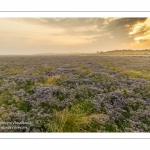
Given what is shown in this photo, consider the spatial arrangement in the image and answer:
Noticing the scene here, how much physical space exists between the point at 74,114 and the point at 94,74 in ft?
8.84

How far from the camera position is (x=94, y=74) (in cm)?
764

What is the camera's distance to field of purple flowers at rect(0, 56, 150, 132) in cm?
525

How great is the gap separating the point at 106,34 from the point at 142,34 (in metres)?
1.43

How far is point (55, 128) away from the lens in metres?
5.16

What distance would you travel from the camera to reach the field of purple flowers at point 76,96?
5250mm

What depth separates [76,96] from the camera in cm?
631

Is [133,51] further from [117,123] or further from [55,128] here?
[55,128]
